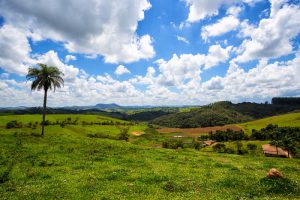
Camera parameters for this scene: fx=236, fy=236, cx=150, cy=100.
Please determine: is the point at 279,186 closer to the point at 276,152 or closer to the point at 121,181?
the point at 121,181

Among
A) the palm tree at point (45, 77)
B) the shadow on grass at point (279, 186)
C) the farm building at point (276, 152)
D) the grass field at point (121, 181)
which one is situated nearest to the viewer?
the grass field at point (121, 181)

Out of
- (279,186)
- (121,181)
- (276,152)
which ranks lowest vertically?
(276,152)

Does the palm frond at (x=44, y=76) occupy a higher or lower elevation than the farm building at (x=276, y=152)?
higher

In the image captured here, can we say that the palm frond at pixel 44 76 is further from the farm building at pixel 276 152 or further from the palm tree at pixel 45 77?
the farm building at pixel 276 152

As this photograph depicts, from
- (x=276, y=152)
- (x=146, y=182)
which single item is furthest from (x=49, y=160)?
(x=276, y=152)

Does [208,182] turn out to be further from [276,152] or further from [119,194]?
[276,152]

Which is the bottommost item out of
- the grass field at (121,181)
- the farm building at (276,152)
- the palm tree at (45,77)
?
the farm building at (276,152)

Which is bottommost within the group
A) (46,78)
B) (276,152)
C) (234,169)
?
(276,152)

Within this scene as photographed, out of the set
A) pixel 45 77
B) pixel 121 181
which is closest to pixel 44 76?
pixel 45 77

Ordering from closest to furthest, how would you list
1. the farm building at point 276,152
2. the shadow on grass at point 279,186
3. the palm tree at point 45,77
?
the shadow on grass at point 279,186 < the palm tree at point 45,77 < the farm building at point 276,152

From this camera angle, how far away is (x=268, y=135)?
137250 millimetres

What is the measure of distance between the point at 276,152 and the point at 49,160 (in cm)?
7882

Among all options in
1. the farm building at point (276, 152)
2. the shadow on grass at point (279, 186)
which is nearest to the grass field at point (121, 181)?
the shadow on grass at point (279, 186)

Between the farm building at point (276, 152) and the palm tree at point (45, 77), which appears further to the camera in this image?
the farm building at point (276, 152)
